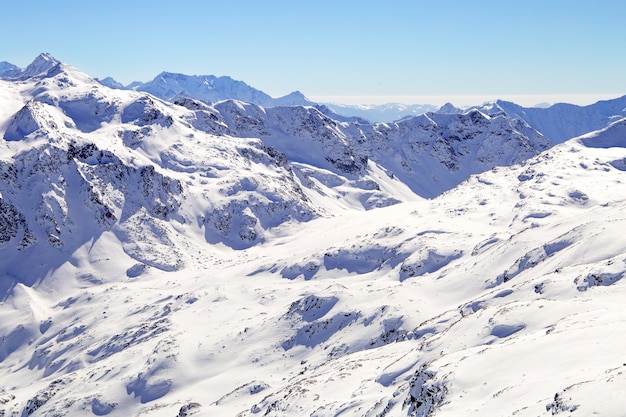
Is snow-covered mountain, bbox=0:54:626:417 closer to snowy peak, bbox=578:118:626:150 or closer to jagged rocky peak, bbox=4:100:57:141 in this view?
jagged rocky peak, bbox=4:100:57:141

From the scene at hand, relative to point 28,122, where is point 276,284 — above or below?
below

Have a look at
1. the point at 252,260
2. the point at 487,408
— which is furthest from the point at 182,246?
the point at 487,408

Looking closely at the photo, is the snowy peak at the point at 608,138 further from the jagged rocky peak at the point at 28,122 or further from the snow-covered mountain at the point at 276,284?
the jagged rocky peak at the point at 28,122

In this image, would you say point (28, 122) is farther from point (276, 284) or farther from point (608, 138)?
point (608, 138)

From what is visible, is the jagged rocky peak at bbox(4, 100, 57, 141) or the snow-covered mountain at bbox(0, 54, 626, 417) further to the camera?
the jagged rocky peak at bbox(4, 100, 57, 141)

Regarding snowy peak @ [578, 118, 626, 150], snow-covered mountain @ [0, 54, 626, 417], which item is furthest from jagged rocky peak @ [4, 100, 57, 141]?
snowy peak @ [578, 118, 626, 150]

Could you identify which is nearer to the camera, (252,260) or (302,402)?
(302,402)

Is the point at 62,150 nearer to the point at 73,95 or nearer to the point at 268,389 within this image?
the point at 73,95

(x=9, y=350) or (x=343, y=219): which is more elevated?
(x=343, y=219)

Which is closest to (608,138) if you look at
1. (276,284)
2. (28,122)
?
(276,284)
